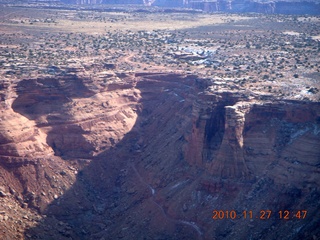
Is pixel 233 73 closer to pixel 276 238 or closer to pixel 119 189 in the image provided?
pixel 119 189

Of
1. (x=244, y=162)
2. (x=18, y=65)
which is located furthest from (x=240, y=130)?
(x=18, y=65)

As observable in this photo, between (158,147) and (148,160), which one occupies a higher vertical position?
(158,147)
